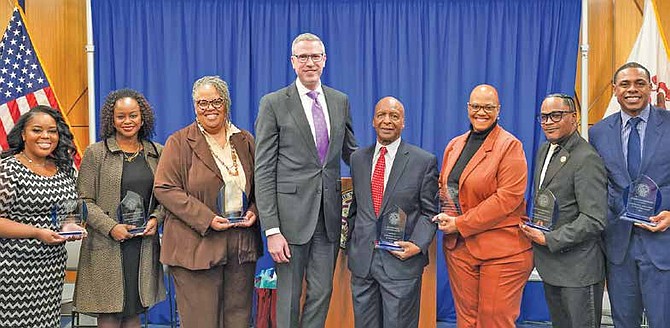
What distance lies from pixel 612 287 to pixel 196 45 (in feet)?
11.1

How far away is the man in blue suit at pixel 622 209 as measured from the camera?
3.13 meters

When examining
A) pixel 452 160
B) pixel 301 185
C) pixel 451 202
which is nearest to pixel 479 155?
pixel 452 160

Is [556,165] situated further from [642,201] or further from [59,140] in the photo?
[59,140]

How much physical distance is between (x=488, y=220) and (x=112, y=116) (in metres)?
1.95

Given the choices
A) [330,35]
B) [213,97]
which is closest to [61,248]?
[213,97]

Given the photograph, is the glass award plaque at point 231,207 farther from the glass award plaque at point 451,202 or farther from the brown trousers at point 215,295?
the glass award plaque at point 451,202

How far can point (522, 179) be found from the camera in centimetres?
325

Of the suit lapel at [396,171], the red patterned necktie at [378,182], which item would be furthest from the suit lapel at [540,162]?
the red patterned necktie at [378,182]

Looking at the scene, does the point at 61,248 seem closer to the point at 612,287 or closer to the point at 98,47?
the point at 98,47

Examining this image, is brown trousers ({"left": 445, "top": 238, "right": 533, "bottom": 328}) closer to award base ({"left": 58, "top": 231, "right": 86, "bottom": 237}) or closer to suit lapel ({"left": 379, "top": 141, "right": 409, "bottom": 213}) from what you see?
suit lapel ({"left": 379, "top": 141, "right": 409, "bottom": 213})

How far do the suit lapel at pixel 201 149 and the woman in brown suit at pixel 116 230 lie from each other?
1.03 ft

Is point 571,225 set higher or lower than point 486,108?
lower

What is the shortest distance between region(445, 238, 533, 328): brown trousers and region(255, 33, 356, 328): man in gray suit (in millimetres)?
671

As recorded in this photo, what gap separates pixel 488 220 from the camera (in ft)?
10.6
